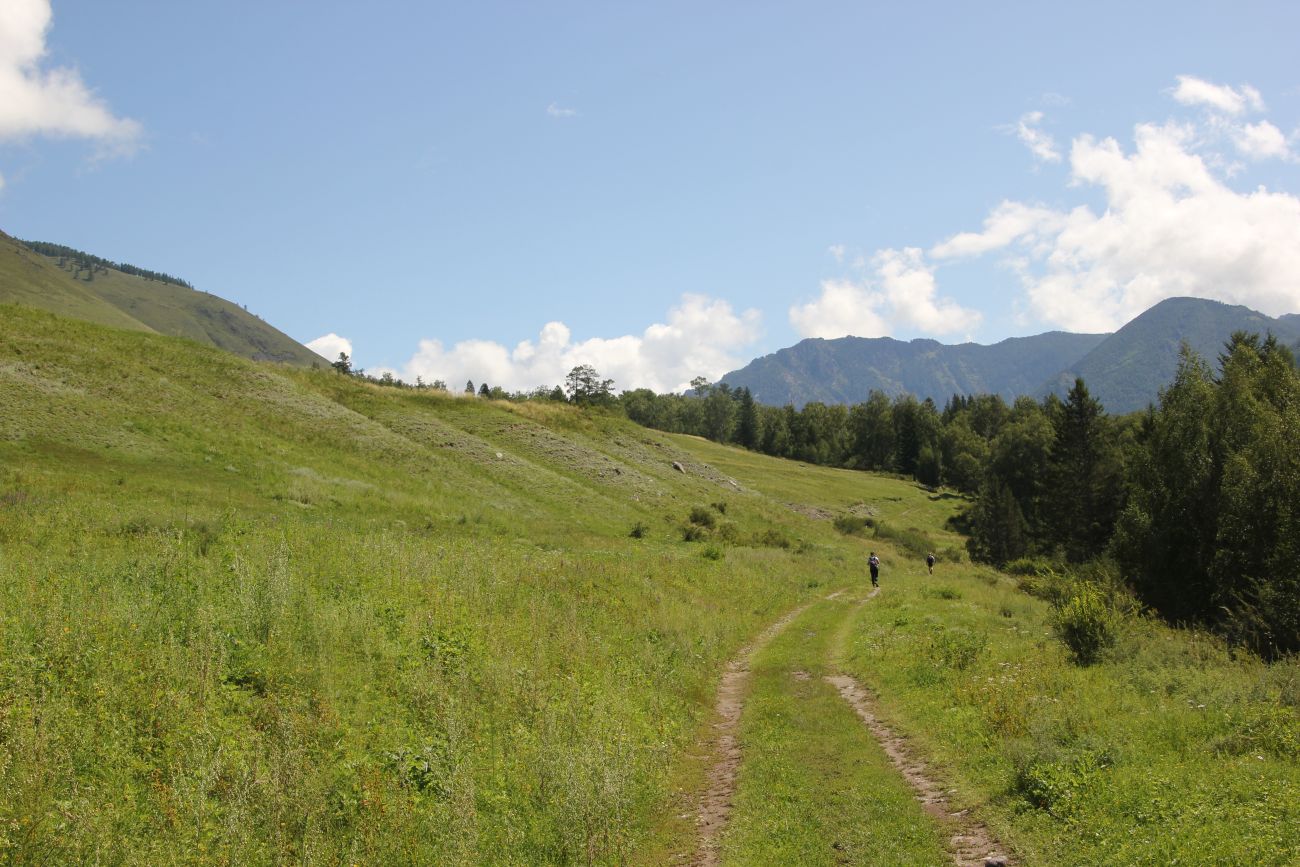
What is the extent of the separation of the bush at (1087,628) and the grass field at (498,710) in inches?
30.3

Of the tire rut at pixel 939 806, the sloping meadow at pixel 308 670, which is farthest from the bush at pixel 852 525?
the tire rut at pixel 939 806

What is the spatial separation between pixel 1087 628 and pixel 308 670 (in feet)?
53.1

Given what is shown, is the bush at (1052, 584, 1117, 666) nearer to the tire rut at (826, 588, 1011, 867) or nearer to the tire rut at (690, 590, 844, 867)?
the tire rut at (826, 588, 1011, 867)

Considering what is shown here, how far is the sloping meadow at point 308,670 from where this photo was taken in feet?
23.6

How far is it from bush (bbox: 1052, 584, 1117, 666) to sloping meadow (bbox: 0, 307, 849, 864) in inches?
336

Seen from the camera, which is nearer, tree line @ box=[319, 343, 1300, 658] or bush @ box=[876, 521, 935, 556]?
tree line @ box=[319, 343, 1300, 658]

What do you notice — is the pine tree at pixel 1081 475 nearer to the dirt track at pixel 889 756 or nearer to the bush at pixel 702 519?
the bush at pixel 702 519

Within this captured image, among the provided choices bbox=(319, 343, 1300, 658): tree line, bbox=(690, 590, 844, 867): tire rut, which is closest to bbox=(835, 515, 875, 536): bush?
bbox=(319, 343, 1300, 658): tree line

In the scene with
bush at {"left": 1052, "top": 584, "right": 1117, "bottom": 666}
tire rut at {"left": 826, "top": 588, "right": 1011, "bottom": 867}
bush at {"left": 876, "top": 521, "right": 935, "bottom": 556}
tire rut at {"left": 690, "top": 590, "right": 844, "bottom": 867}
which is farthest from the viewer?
bush at {"left": 876, "top": 521, "right": 935, "bottom": 556}

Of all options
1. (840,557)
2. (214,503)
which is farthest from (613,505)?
(214,503)

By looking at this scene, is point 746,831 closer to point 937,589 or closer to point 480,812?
point 480,812

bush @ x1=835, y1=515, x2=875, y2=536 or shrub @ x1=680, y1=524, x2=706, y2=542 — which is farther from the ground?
shrub @ x1=680, y1=524, x2=706, y2=542

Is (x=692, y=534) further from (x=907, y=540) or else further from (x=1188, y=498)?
(x=907, y=540)

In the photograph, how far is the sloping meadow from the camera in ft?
23.6
